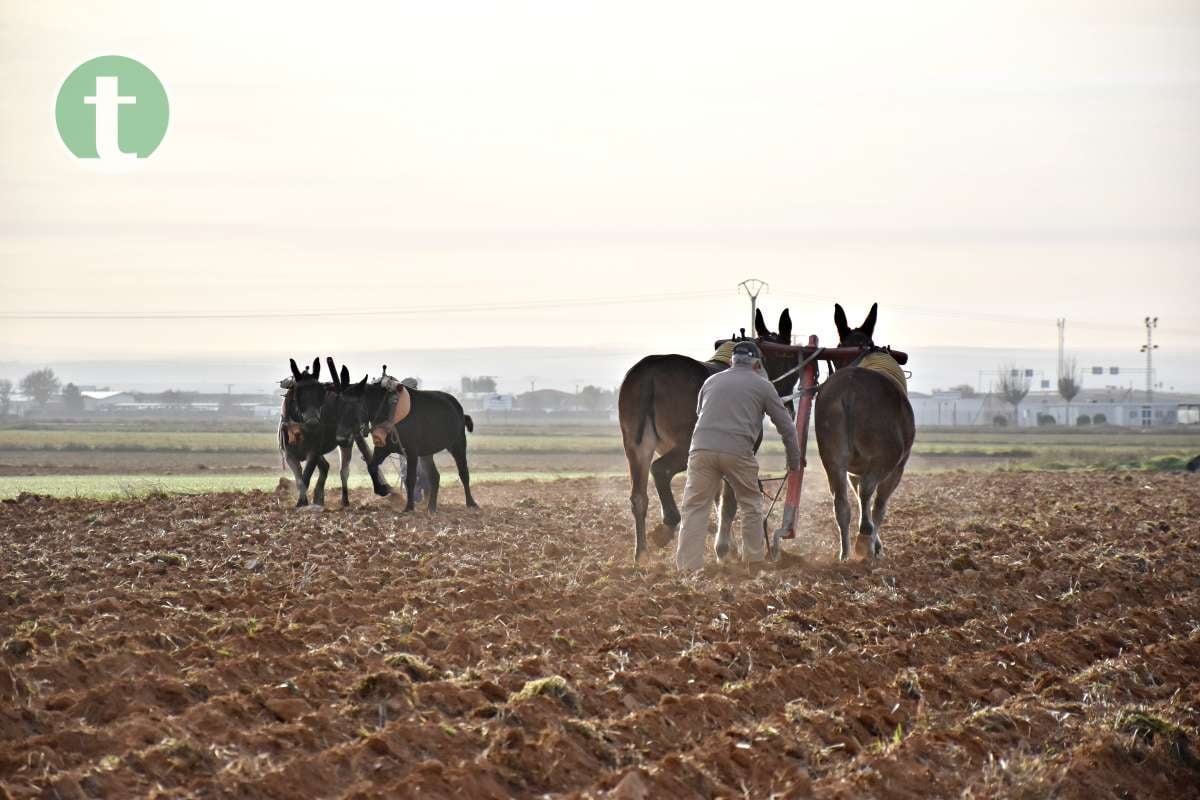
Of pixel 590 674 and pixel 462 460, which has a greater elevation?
pixel 462 460

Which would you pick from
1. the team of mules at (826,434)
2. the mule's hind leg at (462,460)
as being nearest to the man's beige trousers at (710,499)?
→ the team of mules at (826,434)

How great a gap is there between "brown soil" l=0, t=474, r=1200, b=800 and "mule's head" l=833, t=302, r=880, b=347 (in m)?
2.30

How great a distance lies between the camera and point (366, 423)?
72.6ft

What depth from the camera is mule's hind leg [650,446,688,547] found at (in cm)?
1504

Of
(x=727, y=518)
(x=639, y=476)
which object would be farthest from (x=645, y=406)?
(x=727, y=518)

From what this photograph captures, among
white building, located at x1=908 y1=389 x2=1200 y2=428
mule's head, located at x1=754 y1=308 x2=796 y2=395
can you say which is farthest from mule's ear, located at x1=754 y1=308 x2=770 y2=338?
white building, located at x1=908 y1=389 x2=1200 y2=428

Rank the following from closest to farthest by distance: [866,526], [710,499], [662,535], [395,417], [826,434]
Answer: [710,499] → [826,434] → [866,526] → [662,535] → [395,417]

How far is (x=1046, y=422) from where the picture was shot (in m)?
140

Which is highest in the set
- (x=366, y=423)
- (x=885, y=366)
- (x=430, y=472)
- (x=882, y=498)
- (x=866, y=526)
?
(x=885, y=366)

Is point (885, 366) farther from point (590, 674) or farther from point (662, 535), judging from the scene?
point (590, 674)

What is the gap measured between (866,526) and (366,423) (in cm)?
965

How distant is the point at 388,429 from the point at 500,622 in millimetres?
11561

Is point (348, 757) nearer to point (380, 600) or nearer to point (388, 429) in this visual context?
point (380, 600)

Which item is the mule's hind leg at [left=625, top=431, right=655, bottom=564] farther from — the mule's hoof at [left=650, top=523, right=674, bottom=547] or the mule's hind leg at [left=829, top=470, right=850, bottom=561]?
the mule's hind leg at [left=829, top=470, right=850, bottom=561]
